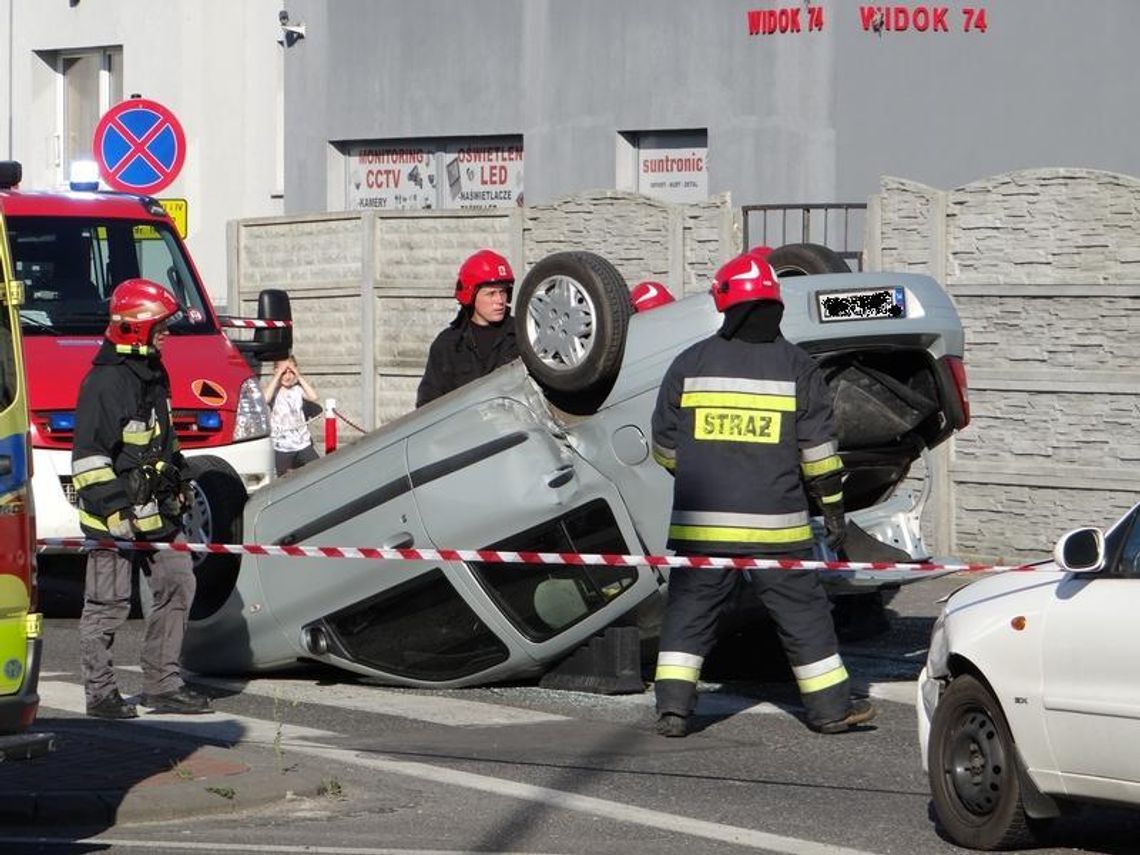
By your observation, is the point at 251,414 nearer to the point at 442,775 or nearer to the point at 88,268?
the point at 88,268

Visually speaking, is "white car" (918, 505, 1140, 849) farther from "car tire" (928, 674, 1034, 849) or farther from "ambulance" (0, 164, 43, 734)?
"ambulance" (0, 164, 43, 734)

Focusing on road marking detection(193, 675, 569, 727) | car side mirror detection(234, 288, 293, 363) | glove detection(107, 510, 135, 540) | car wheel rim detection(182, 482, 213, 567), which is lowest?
road marking detection(193, 675, 569, 727)

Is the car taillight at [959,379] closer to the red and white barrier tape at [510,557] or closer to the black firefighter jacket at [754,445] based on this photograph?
the red and white barrier tape at [510,557]

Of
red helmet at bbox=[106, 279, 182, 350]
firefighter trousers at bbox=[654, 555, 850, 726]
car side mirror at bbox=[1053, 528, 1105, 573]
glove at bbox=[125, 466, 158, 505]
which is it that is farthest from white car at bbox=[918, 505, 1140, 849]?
red helmet at bbox=[106, 279, 182, 350]

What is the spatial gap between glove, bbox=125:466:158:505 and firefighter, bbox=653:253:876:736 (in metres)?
2.19

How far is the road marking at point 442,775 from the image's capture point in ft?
25.4

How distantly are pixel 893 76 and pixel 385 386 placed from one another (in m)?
7.20

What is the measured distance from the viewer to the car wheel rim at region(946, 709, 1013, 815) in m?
7.55

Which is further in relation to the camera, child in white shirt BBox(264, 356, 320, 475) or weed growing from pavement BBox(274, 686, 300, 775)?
child in white shirt BBox(264, 356, 320, 475)

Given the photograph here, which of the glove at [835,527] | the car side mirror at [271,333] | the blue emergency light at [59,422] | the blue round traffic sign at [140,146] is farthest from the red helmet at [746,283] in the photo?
the blue round traffic sign at [140,146]

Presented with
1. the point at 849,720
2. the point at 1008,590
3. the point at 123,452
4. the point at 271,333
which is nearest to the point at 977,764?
the point at 1008,590

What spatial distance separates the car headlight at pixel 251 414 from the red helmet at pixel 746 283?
15.3 ft

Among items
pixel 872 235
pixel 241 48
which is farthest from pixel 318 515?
pixel 241 48

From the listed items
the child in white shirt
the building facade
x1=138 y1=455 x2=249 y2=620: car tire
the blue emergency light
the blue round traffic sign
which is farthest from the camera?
the building facade
